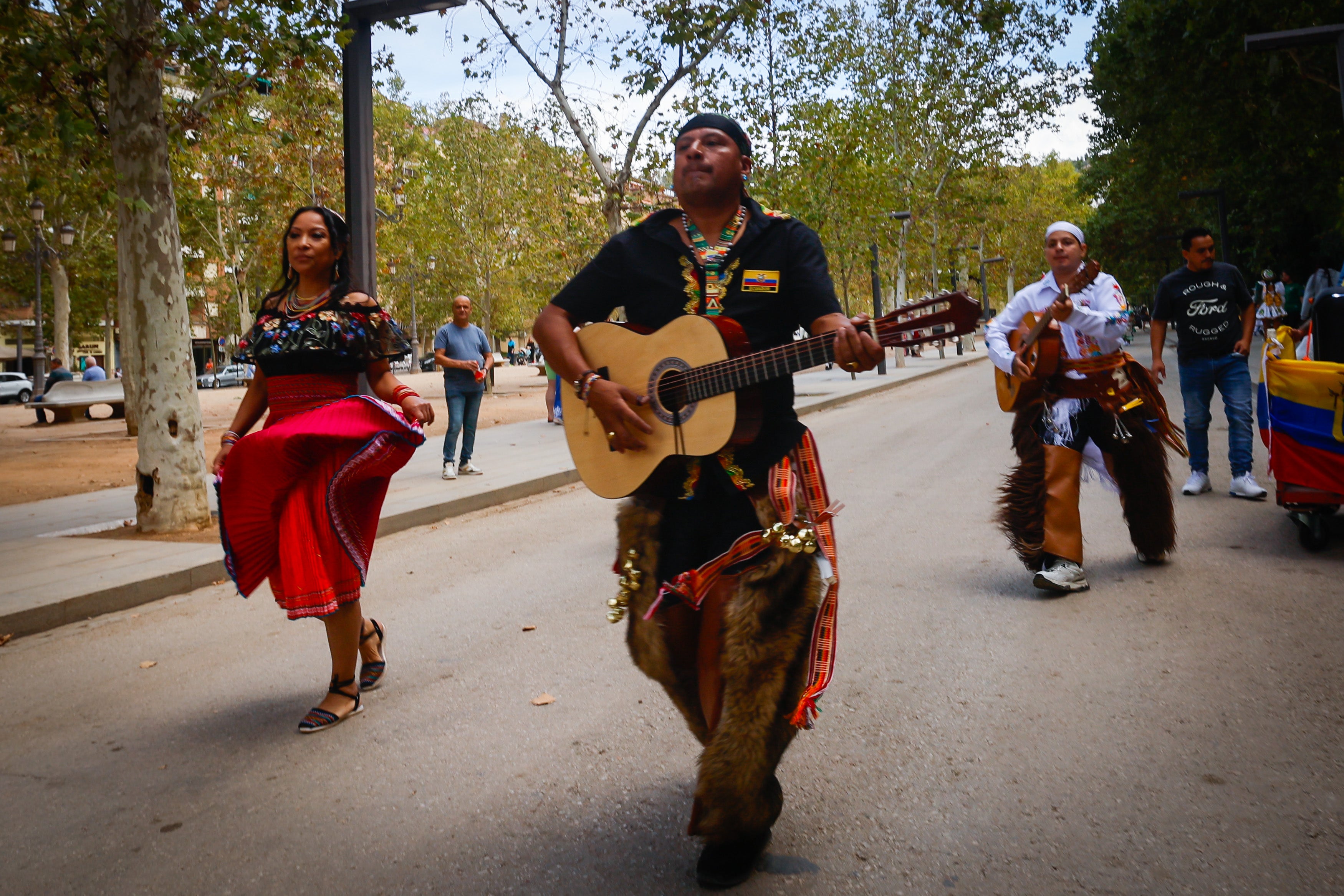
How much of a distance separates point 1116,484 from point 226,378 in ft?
178

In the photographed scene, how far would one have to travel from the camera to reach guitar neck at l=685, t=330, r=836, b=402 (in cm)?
252

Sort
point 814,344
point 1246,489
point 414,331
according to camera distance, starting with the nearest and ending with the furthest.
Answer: point 814,344 < point 1246,489 < point 414,331

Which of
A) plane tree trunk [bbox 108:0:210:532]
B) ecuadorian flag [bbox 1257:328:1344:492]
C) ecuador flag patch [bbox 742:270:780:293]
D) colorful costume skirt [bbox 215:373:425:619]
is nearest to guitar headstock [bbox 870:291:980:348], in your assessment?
ecuador flag patch [bbox 742:270:780:293]

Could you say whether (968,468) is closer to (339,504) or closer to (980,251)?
(339,504)

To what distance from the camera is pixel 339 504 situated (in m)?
4.07

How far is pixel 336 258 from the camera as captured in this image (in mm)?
4309

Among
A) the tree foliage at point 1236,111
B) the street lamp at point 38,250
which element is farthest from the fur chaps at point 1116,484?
the street lamp at point 38,250

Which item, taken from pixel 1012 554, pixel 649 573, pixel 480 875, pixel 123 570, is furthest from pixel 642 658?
pixel 123 570

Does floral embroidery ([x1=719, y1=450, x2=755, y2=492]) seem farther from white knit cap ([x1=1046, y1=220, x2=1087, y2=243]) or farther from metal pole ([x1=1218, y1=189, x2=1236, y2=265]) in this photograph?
metal pole ([x1=1218, y1=189, x2=1236, y2=265])

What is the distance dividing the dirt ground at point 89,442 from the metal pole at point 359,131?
4931mm

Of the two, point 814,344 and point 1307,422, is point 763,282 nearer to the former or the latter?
point 814,344

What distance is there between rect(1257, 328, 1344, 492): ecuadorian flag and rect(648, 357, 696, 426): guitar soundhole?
4957 millimetres

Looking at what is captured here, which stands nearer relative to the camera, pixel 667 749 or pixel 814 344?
pixel 814 344

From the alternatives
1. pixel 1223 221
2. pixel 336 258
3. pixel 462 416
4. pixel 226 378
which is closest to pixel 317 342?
pixel 336 258
